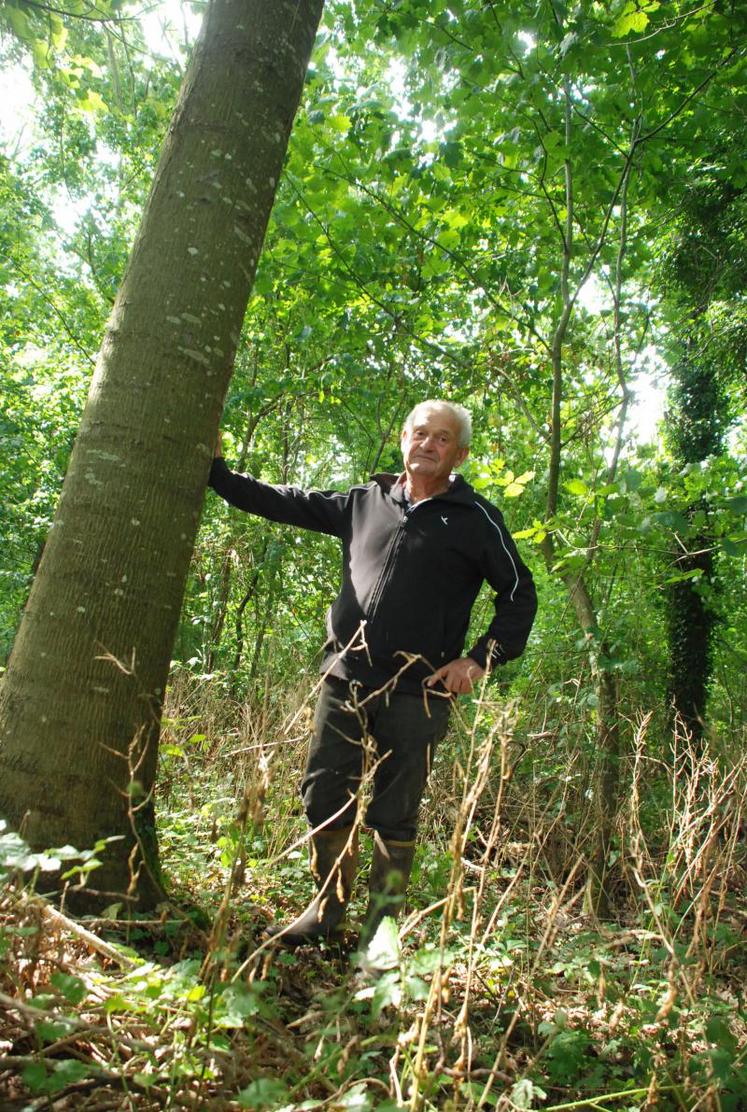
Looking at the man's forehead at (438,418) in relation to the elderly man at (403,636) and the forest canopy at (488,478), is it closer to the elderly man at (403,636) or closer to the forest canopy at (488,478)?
the elderly man at (403,636)

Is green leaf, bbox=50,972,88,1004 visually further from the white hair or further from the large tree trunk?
the white hair

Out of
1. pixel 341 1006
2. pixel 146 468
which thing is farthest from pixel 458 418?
pixel 341 1006

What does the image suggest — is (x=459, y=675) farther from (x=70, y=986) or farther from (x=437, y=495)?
(x=70, y=986)

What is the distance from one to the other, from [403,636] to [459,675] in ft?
0.84

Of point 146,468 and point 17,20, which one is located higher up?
point 17,20

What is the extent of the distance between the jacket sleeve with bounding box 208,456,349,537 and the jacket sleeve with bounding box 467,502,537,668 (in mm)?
636

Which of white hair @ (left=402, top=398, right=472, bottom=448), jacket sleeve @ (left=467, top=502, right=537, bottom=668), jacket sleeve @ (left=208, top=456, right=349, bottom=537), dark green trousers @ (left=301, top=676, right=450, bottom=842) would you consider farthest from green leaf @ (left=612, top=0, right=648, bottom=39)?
dark green trousers @ (left=301, top=676, right=450, bottom=842)

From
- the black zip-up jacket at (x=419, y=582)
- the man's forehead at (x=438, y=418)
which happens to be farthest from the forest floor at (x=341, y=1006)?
the man's forehead at (x=438, y=418)

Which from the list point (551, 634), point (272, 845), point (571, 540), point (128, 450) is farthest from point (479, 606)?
point (128, 450)

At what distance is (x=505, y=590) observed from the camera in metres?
2.90

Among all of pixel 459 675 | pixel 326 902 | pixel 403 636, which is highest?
pixel 403 636

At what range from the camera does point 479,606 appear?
7391 mm

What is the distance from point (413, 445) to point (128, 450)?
1.18m

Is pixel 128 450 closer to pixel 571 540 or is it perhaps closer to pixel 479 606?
pixel 571 540
